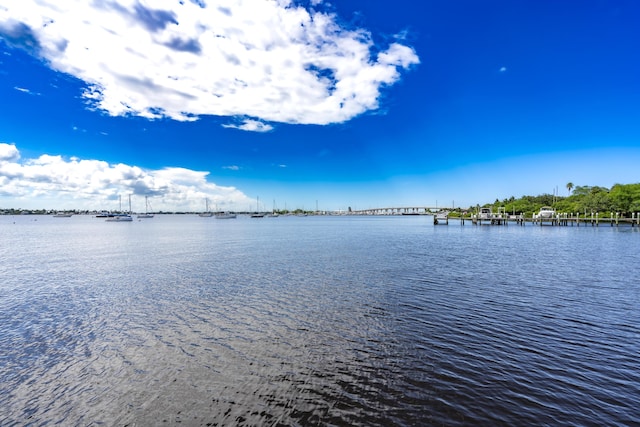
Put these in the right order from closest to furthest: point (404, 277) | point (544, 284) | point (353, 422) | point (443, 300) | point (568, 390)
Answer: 1. point (353, 422)
2. point (568, 390)
3. point (443, 300)
4. point (544, 284)
5. point (404, 277)

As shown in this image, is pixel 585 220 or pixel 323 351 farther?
pixel 585 220

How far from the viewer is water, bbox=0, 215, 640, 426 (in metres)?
10.4

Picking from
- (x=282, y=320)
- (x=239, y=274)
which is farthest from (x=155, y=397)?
(x=239, y=274)

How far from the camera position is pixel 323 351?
14.7 meters

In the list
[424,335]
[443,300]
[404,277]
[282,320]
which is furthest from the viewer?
[404,277]

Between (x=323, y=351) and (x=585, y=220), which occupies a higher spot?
(x=585, y=220)

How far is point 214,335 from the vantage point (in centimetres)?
1686

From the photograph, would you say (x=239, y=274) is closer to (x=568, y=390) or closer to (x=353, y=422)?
(x=353, y=422)

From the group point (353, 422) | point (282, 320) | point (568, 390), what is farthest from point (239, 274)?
point (568, 390)

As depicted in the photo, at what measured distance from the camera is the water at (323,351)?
10391 mm

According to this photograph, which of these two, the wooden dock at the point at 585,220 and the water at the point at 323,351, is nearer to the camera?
the water at the point at 323,351

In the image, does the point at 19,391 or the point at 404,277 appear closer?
the point at 19,391

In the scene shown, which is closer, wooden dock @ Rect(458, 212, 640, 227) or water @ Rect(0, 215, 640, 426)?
water @ Rect(0, 215, 640, 426)

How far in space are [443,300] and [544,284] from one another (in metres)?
11.5
